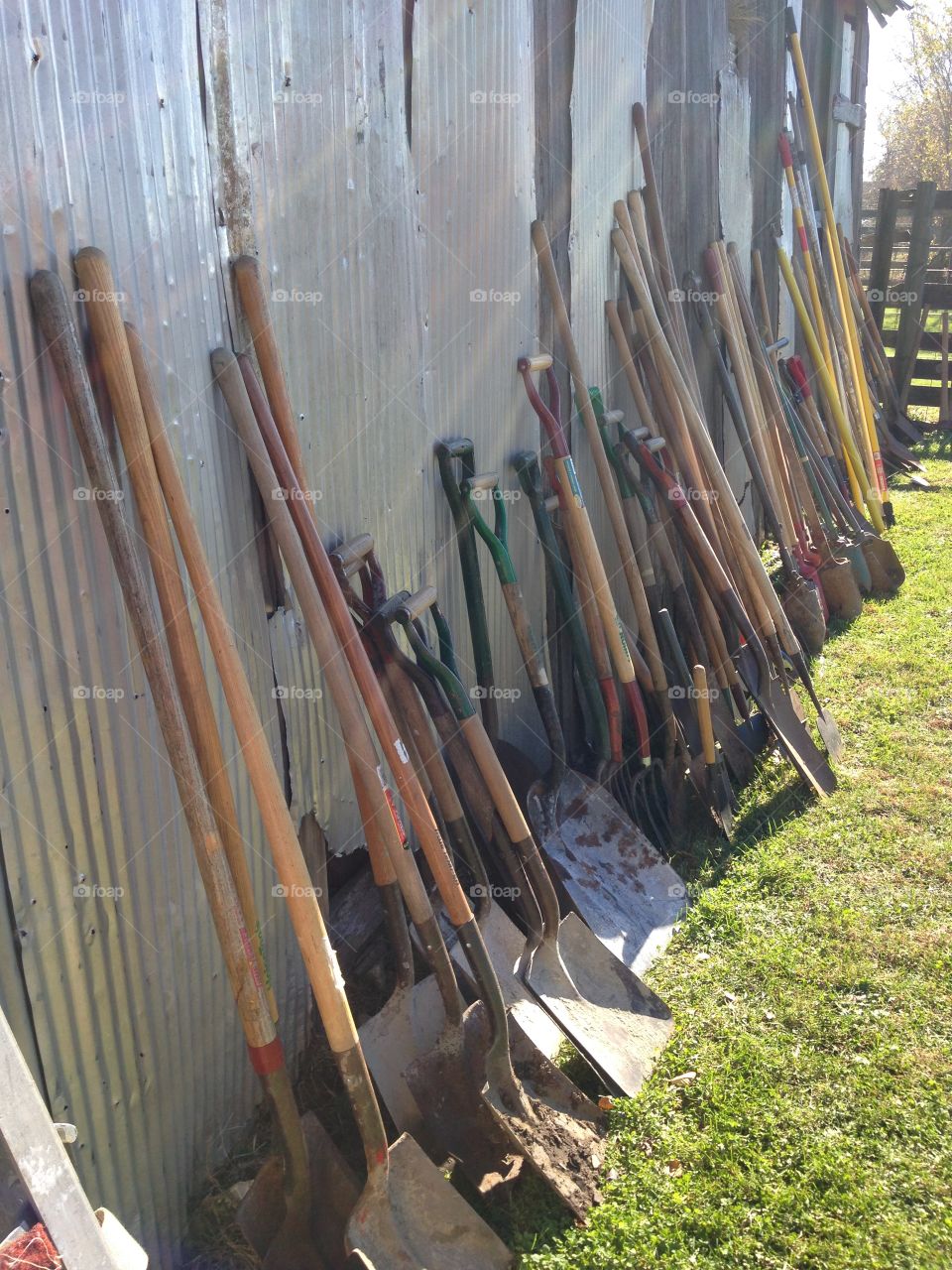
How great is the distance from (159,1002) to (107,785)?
1.77 ft

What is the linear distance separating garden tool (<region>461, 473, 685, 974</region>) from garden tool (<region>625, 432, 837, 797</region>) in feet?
3.09

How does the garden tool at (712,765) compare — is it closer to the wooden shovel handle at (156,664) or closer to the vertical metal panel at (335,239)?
the vertical metal panel at (335,239)

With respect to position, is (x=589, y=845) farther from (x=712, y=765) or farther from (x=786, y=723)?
(x=786, y=723)

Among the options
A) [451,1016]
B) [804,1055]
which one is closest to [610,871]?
[804,1055]

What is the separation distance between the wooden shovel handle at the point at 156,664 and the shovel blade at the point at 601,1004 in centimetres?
104

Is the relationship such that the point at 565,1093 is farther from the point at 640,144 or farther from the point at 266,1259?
the point at 640,144

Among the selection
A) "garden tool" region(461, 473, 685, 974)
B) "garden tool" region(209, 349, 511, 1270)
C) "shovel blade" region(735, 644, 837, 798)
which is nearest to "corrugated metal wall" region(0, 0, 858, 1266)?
"garden tool" region(209, 349, 511, 1270)

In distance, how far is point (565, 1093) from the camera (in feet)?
8.77

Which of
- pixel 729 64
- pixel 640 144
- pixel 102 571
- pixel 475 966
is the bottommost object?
pixel 475 966

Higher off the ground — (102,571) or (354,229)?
(354,229)

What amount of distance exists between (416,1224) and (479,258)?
9.23 ft

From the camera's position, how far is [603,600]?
3.90 m

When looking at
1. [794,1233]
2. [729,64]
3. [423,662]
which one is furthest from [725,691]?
[729,64]

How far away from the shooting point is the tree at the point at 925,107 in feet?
76.8
